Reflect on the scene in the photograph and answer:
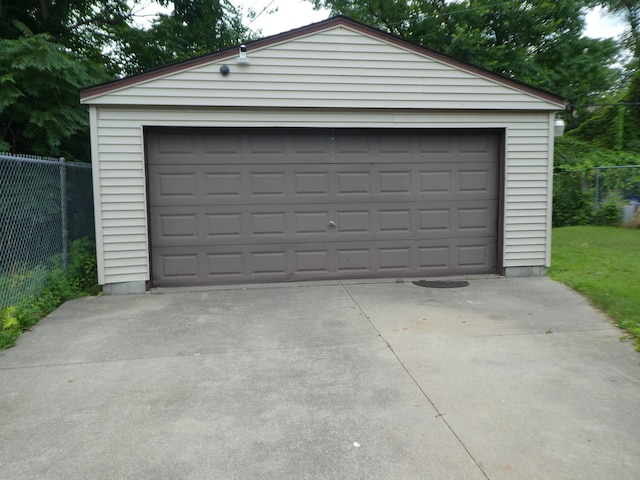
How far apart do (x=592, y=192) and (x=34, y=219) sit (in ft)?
46.3

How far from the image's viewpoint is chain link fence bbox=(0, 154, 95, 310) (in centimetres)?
575

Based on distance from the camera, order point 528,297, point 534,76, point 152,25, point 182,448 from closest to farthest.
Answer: point 182,448, point 528,297, point 152,25, point 534,76

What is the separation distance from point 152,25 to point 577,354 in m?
Result: 11.6

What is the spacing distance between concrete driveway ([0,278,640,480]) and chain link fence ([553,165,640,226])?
9.47 metres

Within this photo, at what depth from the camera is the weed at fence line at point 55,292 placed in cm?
507

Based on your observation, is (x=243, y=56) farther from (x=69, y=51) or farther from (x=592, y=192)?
(x=592, y=192)

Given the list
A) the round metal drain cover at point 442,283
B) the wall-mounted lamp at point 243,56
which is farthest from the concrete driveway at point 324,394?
the wall-mounted lamp at point 243,56

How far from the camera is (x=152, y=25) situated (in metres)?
12.0

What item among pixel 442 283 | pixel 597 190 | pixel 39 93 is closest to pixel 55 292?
pixel 39 93

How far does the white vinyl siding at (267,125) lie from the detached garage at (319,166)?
0.02m

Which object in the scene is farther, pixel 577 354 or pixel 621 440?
pixel 577 354

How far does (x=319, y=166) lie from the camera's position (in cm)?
746

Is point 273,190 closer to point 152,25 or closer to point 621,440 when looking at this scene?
point 621,440

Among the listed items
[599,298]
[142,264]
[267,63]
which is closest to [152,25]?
[267,63]
